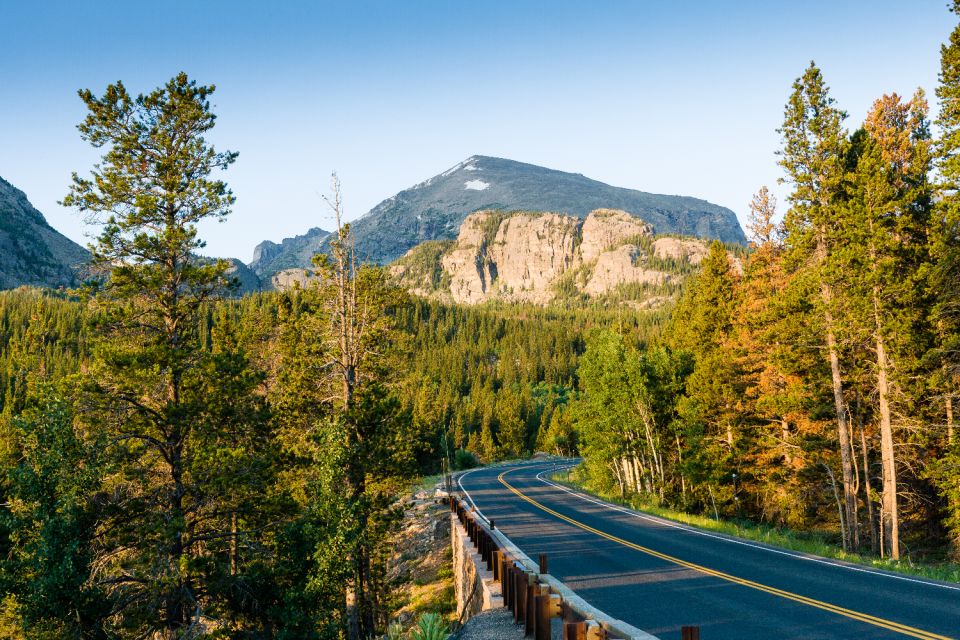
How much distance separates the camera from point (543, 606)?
7414mm

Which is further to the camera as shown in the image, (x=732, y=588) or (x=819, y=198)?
(x=819, y=198)

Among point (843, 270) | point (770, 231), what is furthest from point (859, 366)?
point (770, 231)

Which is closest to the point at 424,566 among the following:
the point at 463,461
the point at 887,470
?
the point at 887,470

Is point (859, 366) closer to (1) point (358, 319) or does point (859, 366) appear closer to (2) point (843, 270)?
(2) point (843, 270)

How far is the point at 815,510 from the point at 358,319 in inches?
987

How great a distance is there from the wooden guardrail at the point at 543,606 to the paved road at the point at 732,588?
1.45 m

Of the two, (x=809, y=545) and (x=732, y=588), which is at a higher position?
(x=732, y=588)

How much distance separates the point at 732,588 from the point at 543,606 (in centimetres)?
548

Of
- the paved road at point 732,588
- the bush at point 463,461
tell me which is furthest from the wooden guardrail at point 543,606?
the bush at point 463,461

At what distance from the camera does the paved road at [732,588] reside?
8.27 m

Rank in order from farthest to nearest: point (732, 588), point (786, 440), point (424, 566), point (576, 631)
A: 1. point (786, 440)
2. point (424, 566)
3. point (732, 588)
4. point (576, 631)

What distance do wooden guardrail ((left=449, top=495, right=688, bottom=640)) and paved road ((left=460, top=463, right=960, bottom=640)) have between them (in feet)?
4.74

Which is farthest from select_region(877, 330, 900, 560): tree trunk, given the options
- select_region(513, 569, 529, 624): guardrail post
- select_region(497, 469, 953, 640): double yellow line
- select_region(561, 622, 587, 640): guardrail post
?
select_region(561, 622, 587, 640): guardrail post

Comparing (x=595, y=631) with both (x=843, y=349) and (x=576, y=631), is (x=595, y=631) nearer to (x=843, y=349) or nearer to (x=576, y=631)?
(x=576, y=631)
